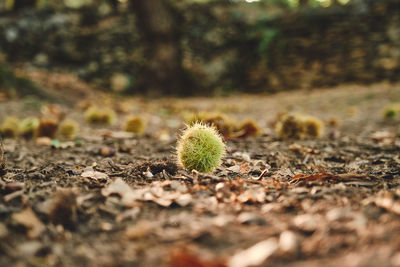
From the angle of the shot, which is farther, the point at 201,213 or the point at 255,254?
the point at 201,213

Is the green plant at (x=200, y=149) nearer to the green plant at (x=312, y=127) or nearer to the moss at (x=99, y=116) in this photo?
the green plant at (x=312, y=127)

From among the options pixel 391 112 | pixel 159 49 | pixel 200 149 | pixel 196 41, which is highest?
pixel 196 41

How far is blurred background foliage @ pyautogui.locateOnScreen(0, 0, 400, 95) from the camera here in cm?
775

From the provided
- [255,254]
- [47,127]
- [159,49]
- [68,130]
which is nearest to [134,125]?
[68,130]

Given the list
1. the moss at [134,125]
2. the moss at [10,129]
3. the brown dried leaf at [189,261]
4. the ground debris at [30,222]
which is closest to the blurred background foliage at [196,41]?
the moss at [134,125]

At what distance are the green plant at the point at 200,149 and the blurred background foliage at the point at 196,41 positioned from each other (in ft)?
22.4

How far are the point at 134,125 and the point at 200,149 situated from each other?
168 cm

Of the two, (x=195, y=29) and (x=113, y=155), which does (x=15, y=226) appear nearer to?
(x=113, y=155)

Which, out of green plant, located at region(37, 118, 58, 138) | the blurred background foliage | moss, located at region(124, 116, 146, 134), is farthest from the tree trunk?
green plant, located at region(37, 118, 58, 138)

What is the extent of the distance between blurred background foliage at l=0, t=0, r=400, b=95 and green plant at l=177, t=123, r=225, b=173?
6841 mm

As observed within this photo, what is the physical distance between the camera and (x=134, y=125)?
121 inches

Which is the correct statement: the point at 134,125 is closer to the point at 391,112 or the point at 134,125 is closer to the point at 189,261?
the point at 189,261

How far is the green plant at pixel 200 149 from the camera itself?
1.55 metres

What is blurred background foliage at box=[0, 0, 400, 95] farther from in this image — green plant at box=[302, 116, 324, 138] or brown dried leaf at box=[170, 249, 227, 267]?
brown dried leaf at box=[170, 249, 227, 267]
